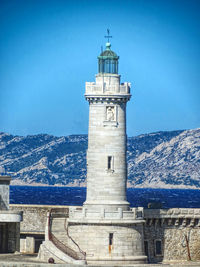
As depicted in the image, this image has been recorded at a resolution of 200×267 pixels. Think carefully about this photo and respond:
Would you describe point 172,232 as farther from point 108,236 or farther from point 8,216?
point 8,216

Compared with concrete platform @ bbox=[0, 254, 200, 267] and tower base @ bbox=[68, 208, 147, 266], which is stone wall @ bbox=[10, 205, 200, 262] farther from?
tower base @ bbox=[68, 208, 147, 266]

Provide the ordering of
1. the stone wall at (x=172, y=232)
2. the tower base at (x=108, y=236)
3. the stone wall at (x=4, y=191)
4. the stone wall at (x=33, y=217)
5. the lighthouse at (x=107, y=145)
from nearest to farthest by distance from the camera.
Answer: the tower base at (x=108, y=236), the lighthouse at (x=107, y=145), the stone wall at (x=4, y=191), the stone wall at (x=172, y=232), the stone wall at (x=33, y=217)

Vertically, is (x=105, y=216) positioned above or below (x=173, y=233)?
above

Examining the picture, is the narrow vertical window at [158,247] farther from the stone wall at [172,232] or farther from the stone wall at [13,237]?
the stone wall at [13,237]

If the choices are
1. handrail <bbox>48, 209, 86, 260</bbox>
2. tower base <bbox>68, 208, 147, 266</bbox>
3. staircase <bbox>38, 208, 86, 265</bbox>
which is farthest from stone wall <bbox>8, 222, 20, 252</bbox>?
tower base <bbox>68, 208, 147, 266</bbox>

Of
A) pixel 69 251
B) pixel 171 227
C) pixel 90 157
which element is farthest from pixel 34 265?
pixel 171 227

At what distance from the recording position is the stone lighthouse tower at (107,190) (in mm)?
58656

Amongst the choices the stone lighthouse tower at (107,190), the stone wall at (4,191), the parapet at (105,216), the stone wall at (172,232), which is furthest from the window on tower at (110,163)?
the stone wall at (4,191)

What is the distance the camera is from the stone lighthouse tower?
5866 cm

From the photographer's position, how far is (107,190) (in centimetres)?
6006

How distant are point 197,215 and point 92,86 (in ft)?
37.4

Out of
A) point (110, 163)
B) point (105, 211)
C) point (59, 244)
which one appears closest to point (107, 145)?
point (110, 163)

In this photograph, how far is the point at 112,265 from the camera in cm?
5600

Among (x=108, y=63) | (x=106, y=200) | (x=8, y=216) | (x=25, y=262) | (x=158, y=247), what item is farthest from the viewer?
(x=158, y=247)
